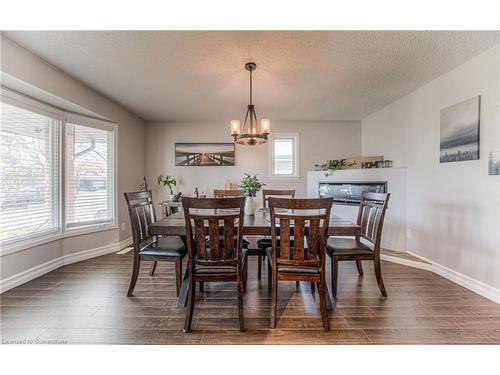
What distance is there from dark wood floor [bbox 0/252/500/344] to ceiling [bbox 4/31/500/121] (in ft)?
7.85

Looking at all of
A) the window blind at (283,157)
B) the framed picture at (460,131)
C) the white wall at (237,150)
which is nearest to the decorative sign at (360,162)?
the white wall at (237,150)

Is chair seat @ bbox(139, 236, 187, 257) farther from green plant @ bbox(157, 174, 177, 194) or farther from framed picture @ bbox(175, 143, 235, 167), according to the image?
framed picture @ bbox(175, 143, 235, 167)

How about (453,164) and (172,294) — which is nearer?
(172,294)

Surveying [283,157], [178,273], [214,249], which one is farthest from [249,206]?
[283,157]

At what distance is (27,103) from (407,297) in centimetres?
459

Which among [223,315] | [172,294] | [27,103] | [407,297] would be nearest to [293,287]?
[223,315]

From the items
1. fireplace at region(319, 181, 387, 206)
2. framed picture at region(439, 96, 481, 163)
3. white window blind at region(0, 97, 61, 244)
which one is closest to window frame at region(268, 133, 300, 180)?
fireplace at region(319, 181, 387, 206)

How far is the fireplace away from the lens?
3.80 metres

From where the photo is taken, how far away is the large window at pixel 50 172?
2.50 metres

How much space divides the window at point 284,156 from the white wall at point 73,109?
2726 mm

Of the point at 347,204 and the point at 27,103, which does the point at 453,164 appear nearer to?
the point at 347,204

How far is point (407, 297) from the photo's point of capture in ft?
7.46
